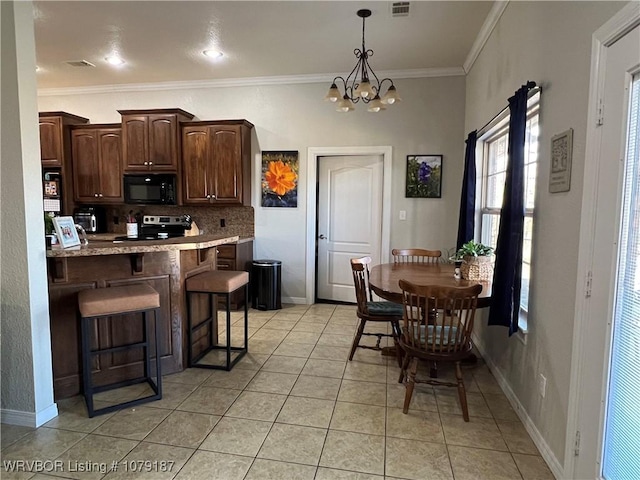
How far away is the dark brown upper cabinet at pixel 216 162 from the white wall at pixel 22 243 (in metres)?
2.54

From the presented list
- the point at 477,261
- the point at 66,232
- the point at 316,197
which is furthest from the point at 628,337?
the point at 316,197

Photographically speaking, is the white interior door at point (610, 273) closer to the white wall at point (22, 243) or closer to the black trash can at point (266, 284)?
A: the white wall at point (22, 243)

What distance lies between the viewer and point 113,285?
2656 mm

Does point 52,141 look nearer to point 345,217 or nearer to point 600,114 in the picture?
point 345,217

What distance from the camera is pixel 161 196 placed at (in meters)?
4.82

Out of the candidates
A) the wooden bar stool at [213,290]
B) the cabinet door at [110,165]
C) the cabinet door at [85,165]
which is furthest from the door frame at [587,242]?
the cabinet door at [85,165]

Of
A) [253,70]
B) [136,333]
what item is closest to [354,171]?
[253,70]

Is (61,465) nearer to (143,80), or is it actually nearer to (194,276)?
(194,276)

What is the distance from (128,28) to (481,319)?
433 cm

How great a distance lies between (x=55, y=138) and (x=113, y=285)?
357 centimetres

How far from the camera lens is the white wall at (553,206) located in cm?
172

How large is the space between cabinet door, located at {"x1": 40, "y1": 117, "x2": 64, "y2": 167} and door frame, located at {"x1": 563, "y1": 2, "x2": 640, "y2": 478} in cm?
581

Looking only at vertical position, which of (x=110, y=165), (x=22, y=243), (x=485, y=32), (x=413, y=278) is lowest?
(x=413, y=278)

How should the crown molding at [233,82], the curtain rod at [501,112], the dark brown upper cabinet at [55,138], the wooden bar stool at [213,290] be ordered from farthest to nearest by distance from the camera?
the dark brown upper cabinet at [55,138] < the crown molding at [233,82] < the wooden bar stool at [213,290] < the curtain rod at [501,112]
